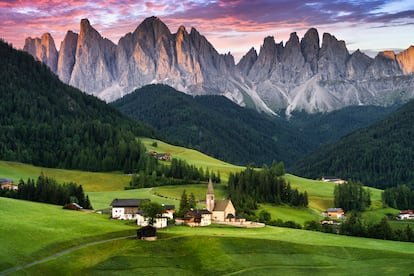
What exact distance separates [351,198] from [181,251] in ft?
352

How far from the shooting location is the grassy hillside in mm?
85500

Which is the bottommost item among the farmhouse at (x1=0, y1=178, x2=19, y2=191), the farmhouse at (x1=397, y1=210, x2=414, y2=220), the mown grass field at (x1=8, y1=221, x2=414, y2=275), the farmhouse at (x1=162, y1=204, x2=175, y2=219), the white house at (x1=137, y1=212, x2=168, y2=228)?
the mown grass field at (x1=8, y1=221, x2=414, y2=275)

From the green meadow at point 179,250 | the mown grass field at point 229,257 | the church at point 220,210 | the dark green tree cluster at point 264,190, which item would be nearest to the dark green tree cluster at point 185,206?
the church at point 220,210

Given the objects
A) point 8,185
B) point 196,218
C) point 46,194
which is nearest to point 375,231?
point 196,218

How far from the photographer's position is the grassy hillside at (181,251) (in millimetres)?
85500

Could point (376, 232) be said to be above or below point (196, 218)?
below

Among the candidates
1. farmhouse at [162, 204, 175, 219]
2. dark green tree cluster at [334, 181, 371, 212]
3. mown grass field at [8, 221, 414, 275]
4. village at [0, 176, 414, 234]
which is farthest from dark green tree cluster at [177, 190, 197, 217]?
dark green tree cluster at [334, 181, 371, 212]

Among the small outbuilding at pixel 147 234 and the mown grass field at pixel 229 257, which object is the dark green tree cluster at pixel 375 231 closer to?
the mown grass field at pixel 229 257

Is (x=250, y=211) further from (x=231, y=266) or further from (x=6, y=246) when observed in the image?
(x=6, y=246)

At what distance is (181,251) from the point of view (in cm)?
9488

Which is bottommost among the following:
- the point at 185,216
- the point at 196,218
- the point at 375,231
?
the point at 375,231

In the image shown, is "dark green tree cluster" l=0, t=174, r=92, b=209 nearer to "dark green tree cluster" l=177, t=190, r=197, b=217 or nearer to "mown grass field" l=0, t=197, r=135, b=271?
"mown grass field" l=0, t=197, r=135, b=271

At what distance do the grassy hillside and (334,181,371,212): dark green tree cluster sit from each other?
258ft

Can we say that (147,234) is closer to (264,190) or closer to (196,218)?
(196,218)
